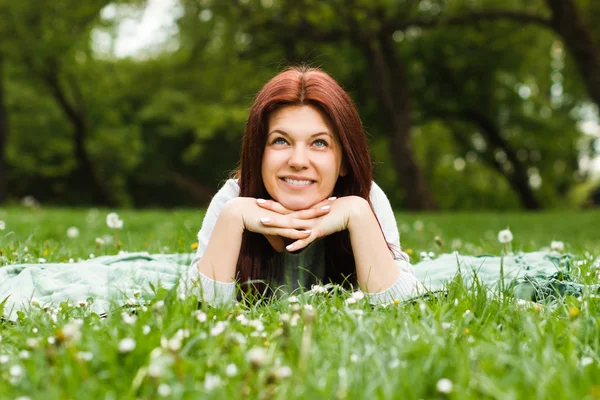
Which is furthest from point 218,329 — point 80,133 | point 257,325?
point 80,133

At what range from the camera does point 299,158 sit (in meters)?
3.10

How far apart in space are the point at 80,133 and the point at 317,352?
2653 centimetres

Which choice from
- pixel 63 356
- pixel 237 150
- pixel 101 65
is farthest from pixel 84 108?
pixel 63 356

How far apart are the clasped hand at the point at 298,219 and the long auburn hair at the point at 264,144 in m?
0.27

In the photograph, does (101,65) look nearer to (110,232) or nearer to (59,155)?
(59,155)

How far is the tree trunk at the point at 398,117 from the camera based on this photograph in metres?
17.0

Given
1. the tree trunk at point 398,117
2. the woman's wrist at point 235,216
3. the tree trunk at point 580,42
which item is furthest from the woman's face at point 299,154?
the tree trunk at point 398,117

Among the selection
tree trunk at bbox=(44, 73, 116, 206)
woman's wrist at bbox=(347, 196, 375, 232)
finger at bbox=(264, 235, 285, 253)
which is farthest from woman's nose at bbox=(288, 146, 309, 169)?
tree trunk at bbox=(44, 73, 116, 206)

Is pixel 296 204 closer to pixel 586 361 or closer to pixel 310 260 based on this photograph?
pixel 310 260

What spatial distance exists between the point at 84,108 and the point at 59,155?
4338 mm

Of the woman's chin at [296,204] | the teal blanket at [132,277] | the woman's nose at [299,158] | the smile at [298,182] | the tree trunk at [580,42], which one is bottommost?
the teal blanket at [132,277]

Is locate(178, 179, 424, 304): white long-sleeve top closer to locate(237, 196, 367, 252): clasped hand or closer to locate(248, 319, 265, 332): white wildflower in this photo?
locate(237, 196, 367, 252): clasped hand

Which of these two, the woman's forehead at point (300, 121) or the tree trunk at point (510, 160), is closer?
the woman's forehead at point (300, 121)

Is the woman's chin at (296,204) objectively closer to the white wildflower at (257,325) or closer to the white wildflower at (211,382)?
the white wildflower at (257,325)
